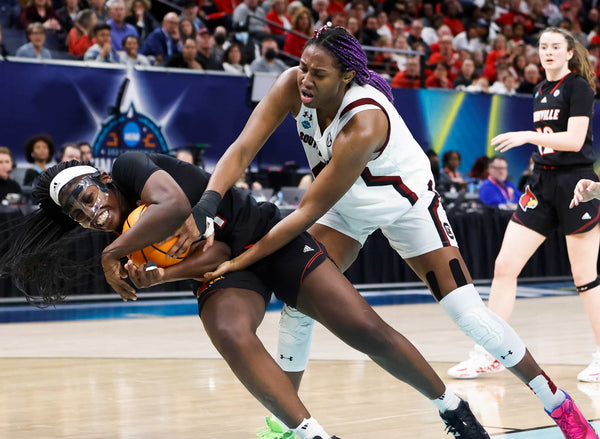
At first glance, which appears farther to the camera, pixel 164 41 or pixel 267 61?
pixel 267 61

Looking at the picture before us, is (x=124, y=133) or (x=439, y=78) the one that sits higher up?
(x=439, y=78)

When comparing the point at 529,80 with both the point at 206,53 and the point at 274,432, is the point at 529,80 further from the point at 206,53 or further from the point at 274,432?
the point at 274,432

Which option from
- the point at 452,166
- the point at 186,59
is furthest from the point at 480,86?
the point at 186,59

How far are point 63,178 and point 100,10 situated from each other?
8.44m

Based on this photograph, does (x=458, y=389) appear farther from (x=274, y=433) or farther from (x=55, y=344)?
(x=55, y=344)

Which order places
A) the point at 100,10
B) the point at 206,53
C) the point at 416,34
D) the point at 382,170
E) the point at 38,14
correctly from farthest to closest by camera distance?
1. the point at 416,34
2. the point at 206,53
3. the point at 100,10
4. the point at 38,14
5. the point at 382,170

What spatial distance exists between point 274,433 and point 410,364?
629 mm

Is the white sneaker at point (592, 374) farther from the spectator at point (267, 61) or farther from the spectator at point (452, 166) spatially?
the spectator at point (267, 61)

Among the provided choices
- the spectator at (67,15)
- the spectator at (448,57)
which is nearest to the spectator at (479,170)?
the spectator at (448,57)

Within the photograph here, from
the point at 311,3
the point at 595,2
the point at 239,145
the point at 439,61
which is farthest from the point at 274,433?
the point at 595,2

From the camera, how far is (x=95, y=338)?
21.9 ft

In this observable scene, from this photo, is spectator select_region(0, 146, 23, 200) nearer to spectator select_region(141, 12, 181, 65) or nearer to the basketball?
spectator select_region(141, 12, 181, 65)

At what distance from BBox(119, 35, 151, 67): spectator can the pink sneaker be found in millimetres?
7842

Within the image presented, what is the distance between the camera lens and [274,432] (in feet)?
11.9
